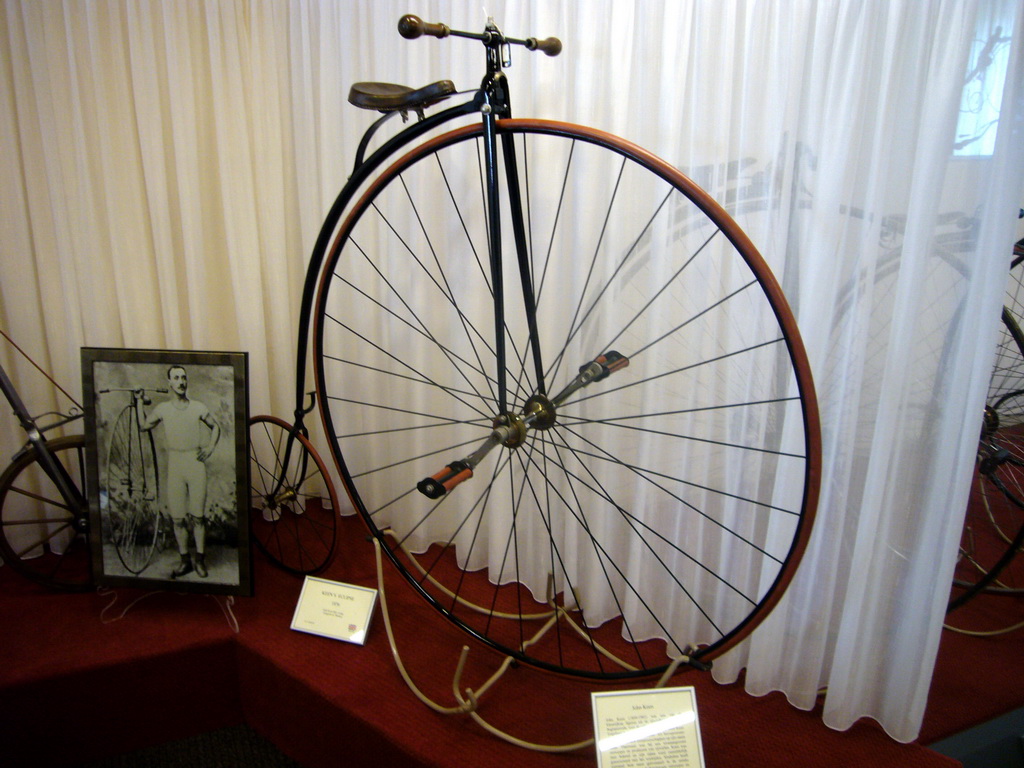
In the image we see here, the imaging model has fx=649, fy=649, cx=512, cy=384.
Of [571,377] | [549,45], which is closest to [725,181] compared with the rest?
[549,45]

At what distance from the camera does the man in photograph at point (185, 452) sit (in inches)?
62.2

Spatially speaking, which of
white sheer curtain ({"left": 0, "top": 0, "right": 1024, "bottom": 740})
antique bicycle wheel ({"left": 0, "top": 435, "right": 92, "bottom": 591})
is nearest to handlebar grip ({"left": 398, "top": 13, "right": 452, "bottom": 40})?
white sheer curtain ({"left": 0, "top": 0, "right": 1024, "bottom": 740})

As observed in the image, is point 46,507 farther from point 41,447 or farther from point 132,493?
point 132,493

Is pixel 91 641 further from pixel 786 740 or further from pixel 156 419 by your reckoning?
pixel 786 740

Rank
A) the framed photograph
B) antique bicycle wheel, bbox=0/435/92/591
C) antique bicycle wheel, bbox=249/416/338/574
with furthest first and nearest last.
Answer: antique bicycle wheel, bbox=249/416/338/574
antique bicycle wheel, bbox=0/435/92/591
the framed photograph

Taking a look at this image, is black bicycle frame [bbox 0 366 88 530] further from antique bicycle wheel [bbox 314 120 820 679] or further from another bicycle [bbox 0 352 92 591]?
antique bicycle wheel [bbox 314 120 820 679]

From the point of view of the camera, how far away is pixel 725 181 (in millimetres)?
1270

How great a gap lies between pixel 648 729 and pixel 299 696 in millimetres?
823

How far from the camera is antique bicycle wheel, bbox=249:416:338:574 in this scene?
1.94 metres

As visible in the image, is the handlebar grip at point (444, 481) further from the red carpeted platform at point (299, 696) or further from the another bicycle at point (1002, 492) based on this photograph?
the another bicycle at point (1002, 492)

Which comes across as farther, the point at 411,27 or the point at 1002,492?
the point at 1002,492

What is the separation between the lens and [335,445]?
5.48 ft

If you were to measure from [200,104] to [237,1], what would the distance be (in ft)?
1.01

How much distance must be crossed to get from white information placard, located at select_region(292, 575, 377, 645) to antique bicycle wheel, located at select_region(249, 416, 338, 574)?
0.69 feet
